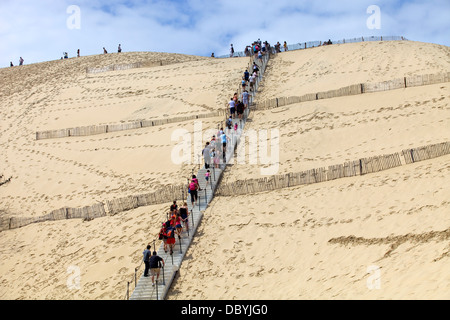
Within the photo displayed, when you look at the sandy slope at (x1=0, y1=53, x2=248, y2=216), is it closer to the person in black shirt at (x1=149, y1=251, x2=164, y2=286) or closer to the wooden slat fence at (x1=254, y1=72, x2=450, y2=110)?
the wooden slat fence at (x1=254, y1=72, x2=450, y2=110)

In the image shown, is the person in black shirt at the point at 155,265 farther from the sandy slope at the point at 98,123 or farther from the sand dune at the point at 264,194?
the sandy slope at the point at 98,123

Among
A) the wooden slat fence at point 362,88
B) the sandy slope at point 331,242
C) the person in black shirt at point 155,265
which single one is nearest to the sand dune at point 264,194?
the sandy slope at point 331,242

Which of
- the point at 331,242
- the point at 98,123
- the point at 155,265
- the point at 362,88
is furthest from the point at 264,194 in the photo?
the point at 98,123

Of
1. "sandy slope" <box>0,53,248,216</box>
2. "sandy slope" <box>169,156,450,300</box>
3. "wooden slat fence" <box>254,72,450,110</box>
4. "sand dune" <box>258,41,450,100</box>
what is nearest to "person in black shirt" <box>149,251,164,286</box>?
"sandy slope" <box>169,156,450,300</box>

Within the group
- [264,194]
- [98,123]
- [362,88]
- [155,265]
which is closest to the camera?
[155,265]

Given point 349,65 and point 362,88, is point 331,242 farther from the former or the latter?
point 349,65

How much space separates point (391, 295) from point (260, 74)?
77.5 ft

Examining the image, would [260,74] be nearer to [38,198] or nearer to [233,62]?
[233,62]

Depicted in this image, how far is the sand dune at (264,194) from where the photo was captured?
1261 cm

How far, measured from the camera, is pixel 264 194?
17.8 metres

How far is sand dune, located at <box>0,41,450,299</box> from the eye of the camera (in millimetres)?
12609

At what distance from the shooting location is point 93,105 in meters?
33.7

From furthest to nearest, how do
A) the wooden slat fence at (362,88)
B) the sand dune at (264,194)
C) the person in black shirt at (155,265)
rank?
1. the wooden slat fence at (362,88)
2. the person in black shirt at (155,265)
3. the sand dune at (264,194)
